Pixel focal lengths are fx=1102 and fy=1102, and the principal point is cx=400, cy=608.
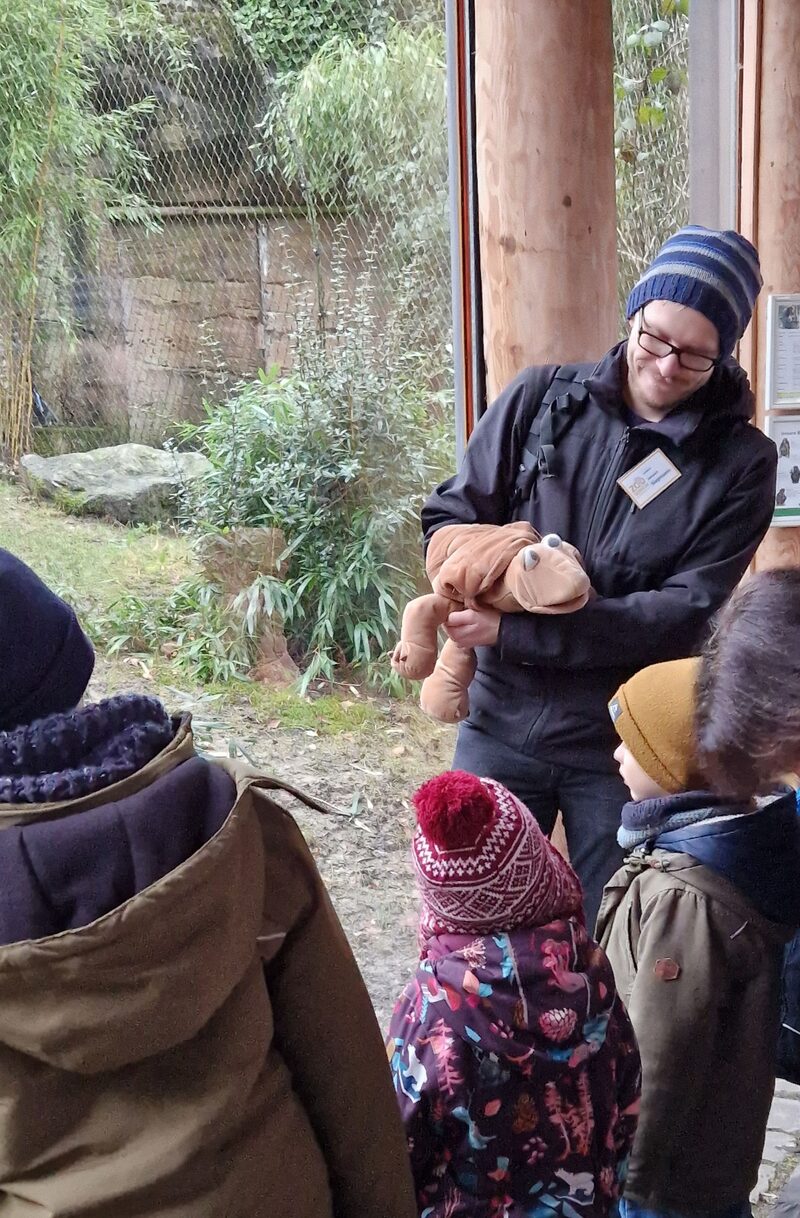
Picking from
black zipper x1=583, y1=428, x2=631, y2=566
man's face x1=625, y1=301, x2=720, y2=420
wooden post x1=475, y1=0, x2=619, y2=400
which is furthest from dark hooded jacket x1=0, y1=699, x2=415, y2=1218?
wooden post x1=475, y1=0, x2=619, y2=400

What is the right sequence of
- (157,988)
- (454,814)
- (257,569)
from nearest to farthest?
(157,988) → (454,814) → (257,569)

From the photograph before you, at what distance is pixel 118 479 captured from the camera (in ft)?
Result: 9.68

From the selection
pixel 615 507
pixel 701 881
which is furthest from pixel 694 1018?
pixel 615 507

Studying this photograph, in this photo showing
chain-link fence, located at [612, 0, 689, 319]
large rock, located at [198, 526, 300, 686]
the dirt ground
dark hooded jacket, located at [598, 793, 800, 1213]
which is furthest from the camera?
large rock, located at [198, 526, 300, 686]

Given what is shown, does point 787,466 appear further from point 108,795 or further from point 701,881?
point 108,795

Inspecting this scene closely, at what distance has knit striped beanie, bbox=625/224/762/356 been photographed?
5.14ft

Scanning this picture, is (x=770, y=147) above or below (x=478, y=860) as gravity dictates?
above

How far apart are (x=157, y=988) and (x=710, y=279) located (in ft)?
4.02

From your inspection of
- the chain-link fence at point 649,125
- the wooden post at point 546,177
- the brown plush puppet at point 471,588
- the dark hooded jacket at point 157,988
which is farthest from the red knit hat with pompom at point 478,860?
the chain-link fence at point 649,125

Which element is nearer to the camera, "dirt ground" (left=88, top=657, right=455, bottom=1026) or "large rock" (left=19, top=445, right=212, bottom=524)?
"dirt ground" (left=88, top=657, right=455, bottom=1026)

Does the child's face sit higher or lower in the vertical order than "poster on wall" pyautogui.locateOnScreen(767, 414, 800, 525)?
lower

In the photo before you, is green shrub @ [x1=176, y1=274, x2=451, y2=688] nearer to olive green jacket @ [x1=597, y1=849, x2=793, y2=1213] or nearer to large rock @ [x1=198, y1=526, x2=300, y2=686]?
large rock @ [x1=198, y1=526, x2=300, y2=686]

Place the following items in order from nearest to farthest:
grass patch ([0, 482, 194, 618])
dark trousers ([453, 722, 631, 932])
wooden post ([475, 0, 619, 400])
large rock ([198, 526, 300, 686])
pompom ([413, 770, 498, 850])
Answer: pompom ([413, 770, 498, 850])
dark trousers ([453, 722, 631, 932])
wooden post ([475, 0, 619, 400])
grass patch ([0, 482, 194, 618])
large rock ([198, 526, 300, 686])

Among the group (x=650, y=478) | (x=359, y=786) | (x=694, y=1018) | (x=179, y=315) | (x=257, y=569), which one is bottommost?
(x=359, y=786)
